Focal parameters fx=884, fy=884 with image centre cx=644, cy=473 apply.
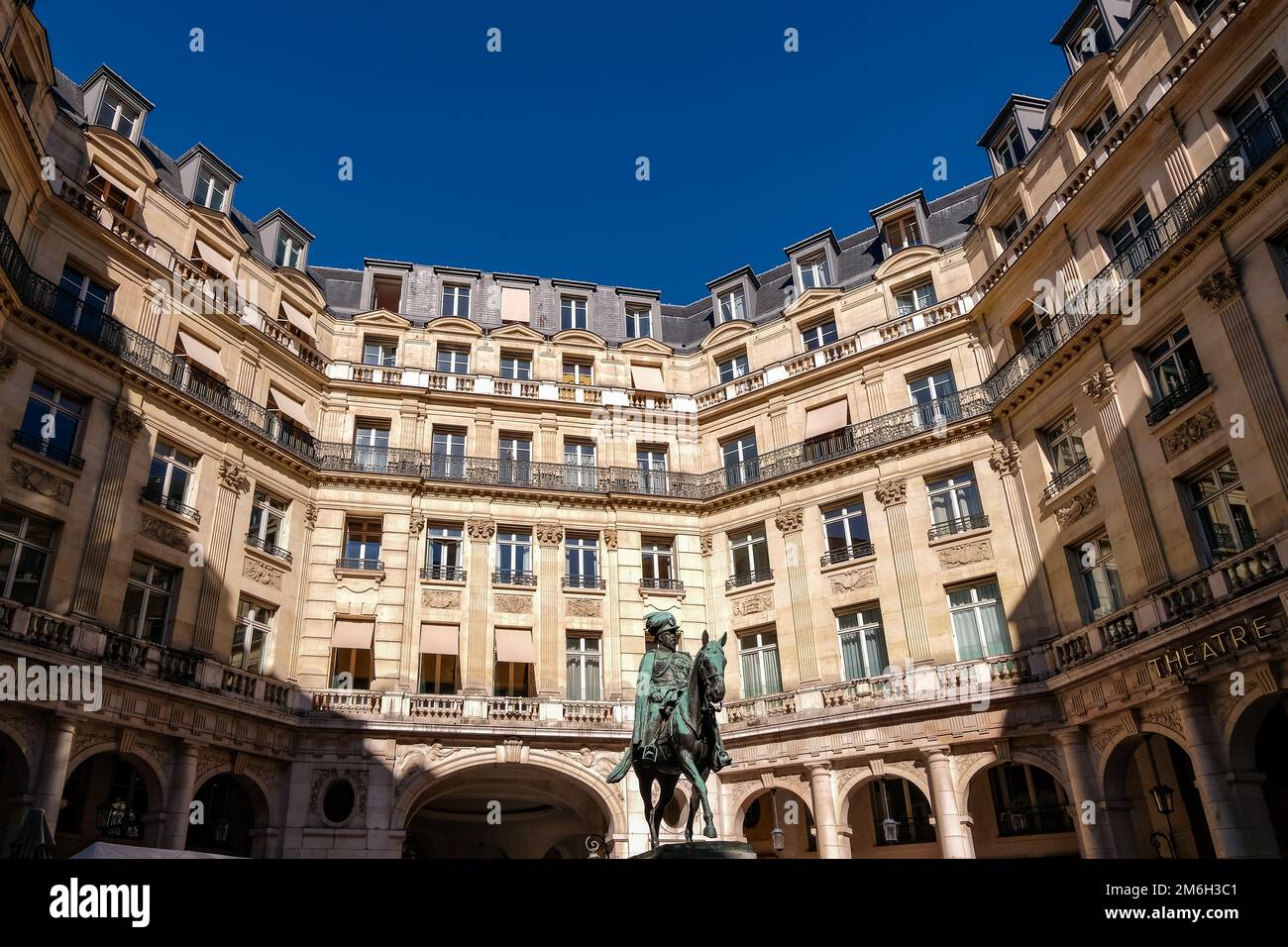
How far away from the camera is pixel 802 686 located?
79.6 ft

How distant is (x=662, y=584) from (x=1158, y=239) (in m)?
15.7

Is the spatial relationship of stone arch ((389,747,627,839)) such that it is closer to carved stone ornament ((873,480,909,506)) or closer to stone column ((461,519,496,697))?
stone column ((461,519,496,697))

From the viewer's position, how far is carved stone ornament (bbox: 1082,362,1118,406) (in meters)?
20.5

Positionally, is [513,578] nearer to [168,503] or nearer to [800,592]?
[800,592]

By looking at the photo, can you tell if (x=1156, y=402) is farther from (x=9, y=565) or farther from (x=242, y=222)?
(x=242, y=222)

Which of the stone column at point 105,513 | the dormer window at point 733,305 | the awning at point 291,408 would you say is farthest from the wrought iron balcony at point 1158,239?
the stone column at point 105,513

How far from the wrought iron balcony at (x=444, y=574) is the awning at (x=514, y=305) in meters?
9.85

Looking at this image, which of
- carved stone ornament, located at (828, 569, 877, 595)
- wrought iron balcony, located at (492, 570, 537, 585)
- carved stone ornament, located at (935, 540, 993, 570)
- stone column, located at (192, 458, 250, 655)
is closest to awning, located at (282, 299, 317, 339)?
stone column, located at (192, 458, 250, 655)

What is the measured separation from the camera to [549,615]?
25.9 meters

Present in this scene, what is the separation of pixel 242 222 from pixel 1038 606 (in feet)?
87.8

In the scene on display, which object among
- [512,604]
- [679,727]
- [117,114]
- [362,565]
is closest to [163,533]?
[362,565]

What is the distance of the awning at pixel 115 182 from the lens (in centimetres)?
2264

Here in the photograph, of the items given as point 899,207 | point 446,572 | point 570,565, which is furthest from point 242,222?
point 899,207

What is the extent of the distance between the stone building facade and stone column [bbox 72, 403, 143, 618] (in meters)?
0.10
